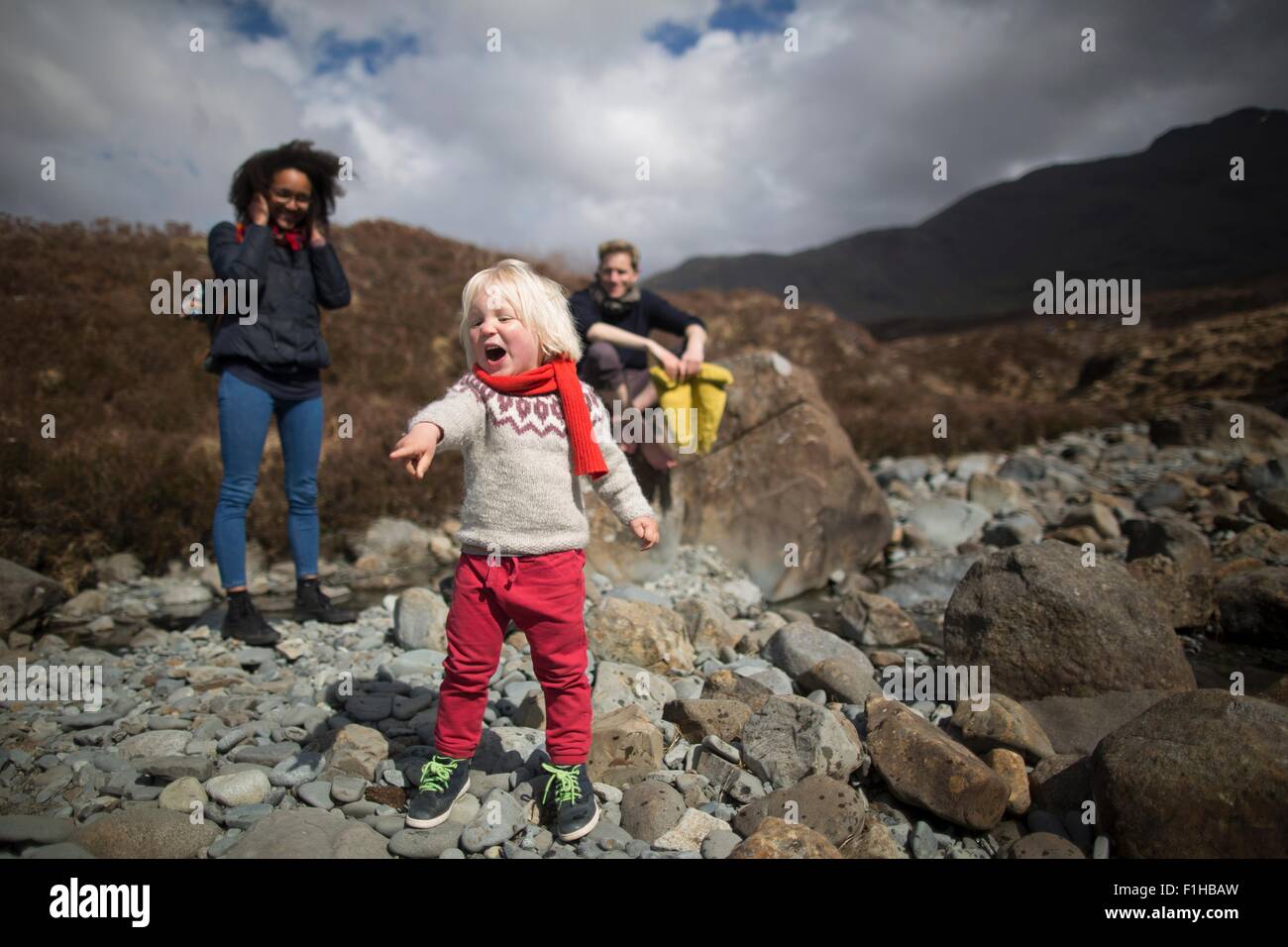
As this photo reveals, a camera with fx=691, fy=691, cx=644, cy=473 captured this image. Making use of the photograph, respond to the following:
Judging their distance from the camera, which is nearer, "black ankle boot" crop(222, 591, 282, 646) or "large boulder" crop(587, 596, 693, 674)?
"large boulder" crop(587, 596, 693, 674)

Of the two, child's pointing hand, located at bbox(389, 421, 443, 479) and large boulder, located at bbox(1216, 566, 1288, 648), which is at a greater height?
child's pointing hand, located at bbox(389, 421, 443, 479)

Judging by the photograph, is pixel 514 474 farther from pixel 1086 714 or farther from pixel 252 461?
pixel 1086 714

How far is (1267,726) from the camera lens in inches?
87.6

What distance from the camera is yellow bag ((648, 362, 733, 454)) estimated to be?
5.09 metres

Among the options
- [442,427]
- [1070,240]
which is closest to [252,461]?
[442,427]

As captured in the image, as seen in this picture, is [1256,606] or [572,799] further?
[1256,606]

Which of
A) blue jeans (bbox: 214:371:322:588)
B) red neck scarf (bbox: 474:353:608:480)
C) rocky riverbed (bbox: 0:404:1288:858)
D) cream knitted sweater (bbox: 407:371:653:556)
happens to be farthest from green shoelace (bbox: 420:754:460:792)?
blue jeans (bbox: 214:371:322:588)

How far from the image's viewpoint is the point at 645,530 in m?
2.46

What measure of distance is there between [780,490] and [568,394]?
164 inches

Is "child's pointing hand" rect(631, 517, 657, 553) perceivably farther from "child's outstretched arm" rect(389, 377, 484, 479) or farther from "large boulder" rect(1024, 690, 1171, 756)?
"large boulder" rect(1024, 690, 1171, 756)

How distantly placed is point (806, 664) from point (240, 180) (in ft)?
13.9

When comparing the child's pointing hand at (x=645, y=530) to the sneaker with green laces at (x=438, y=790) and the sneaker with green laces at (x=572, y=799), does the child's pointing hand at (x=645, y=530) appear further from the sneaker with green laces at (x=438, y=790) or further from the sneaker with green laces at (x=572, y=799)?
the sneaker with green laces at (x=438, y=790)

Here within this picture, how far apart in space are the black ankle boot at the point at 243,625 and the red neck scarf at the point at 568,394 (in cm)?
258

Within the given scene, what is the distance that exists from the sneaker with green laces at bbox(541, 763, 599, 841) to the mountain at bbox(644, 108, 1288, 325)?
7120 centimetres
